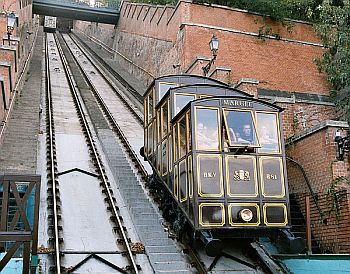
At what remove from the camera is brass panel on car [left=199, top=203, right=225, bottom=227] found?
24.9 ft

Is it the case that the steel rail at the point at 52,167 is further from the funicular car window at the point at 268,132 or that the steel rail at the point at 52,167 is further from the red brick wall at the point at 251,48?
the red brick wall at the point at 251,48

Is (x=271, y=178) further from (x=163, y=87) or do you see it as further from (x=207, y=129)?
(x=163, y=87)

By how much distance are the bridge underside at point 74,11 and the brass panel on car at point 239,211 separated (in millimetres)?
28958

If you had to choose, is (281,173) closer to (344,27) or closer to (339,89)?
(344,27)

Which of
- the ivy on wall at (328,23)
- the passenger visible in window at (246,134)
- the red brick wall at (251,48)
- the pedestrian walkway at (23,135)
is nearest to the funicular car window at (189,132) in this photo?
the passenger visible in window at (246,134)

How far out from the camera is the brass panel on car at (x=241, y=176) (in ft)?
25.7

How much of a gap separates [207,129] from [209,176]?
0.79 meters

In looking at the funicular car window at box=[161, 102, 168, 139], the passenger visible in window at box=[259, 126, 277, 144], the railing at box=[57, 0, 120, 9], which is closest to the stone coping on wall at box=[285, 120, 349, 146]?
the passenger visible in window at box=[259, 126, 277, 144]

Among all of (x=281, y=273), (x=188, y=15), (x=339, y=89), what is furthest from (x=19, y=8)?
(x=281, y=273)

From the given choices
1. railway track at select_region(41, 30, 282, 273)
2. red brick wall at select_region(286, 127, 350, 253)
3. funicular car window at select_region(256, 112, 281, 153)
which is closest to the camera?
railway track at select_region(41, 30, 282, 273)

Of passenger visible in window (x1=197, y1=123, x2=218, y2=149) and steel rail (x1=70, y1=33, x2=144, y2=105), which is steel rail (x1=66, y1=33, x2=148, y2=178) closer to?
steel rail (x1=70, y1=33, x2=144, y2=105)

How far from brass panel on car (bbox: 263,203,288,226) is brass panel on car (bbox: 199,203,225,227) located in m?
0.72

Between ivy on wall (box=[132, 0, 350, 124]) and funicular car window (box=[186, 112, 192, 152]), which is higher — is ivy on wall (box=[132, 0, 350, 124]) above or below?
above

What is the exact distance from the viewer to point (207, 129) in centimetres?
811
